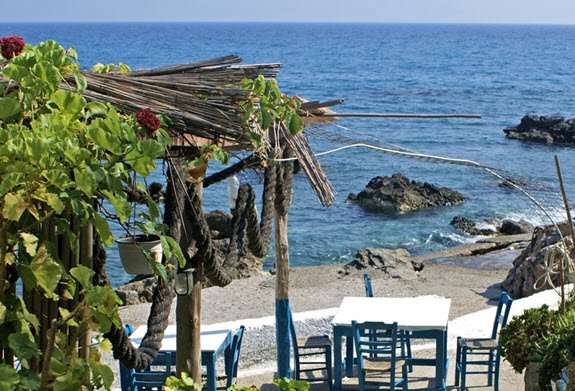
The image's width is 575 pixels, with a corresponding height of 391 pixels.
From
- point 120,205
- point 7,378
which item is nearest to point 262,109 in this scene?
point 120,205

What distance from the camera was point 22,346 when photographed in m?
2.80

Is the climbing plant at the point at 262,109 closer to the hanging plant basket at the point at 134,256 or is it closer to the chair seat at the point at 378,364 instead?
the hanging plant basket at the point at 134,256

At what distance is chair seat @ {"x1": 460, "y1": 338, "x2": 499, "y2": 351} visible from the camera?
302 inches

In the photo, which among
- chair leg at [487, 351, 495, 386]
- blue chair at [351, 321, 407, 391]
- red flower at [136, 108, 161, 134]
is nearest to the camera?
red flower at [136, 108, 161, 134]

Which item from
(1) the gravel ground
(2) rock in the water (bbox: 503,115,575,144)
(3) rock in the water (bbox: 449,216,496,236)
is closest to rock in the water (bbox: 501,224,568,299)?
(1) the gravel ground

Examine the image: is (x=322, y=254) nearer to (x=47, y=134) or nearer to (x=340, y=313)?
(x=340, y=313)

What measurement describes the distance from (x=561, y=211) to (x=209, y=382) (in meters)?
16.9

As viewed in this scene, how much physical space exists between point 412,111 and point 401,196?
2682 centimetres

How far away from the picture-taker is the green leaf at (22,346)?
2.78 m

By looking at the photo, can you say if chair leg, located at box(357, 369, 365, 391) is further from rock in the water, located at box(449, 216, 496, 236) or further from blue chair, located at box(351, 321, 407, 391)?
rock in the water, located at box(449, 216, 496, 236)

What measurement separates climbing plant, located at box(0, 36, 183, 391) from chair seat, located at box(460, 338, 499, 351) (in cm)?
496

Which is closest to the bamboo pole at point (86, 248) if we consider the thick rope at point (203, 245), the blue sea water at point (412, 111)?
the thick rope at point (203, 245)

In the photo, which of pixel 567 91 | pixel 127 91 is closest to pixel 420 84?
pixel 567 91

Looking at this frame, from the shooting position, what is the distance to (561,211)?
22.1 m
